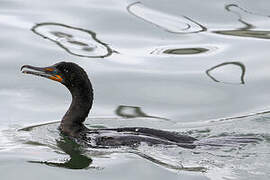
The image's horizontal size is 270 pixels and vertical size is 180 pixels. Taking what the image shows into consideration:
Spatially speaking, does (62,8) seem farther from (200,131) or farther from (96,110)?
(200,131)

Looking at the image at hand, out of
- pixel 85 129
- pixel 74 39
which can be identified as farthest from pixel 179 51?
pixel 85 129

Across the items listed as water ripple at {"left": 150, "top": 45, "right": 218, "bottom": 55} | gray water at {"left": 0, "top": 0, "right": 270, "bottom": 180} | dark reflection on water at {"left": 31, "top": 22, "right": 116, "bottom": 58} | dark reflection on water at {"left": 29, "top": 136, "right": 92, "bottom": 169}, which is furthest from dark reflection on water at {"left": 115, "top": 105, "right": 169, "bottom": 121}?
water ripple at {"left": 150, "top": 45, "right": 218, "bottom": 55}

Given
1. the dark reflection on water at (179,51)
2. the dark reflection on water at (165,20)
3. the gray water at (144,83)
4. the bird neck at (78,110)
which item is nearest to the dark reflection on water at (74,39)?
the gray water at (144,83)

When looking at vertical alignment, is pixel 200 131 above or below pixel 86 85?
below

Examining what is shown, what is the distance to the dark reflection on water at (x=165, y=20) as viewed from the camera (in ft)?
47.5

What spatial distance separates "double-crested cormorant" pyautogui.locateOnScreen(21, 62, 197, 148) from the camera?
9523 mm

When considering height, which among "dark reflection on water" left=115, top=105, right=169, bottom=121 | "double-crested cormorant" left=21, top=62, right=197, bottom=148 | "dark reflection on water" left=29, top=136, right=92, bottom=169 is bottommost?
"dark reflection on water" left=115, top=105, right=169, bottom=121

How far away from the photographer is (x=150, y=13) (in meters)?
15.0

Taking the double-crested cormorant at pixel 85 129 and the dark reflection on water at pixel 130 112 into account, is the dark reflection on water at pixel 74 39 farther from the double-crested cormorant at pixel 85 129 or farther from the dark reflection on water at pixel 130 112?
the double-crested cormorant at pixel 85 129

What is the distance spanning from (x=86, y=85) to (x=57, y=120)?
102 cm

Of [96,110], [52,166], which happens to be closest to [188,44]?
[96,110]

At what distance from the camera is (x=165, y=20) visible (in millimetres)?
14812

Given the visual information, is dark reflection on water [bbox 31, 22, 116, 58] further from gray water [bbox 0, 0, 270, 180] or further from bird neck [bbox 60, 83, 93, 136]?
bird neck [bbox 60, 83, 93, 136]

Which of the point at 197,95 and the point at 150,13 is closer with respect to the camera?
the point at 197,95
